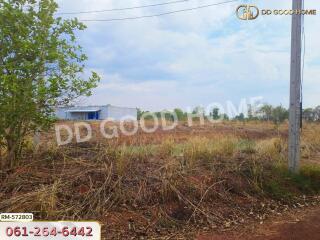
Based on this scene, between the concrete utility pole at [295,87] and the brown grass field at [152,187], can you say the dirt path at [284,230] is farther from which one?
the concrete utility pole at [295,87]

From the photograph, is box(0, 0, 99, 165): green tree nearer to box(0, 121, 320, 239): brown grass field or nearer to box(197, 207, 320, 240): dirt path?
box(0, 121, 320, 239): brown grass field

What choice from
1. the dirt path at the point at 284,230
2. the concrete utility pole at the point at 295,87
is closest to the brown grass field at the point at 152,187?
the dirt path at the point at 284,230

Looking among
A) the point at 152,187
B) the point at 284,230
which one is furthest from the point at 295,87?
the point at 152,187

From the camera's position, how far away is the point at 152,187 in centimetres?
746

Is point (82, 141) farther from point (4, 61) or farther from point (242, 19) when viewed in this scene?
point (242, 19)

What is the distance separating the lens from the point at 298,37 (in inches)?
375

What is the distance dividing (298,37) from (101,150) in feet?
16.0

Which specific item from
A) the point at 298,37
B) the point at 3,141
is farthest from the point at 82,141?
the point at 298,37

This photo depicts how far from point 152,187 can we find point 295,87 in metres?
4.13

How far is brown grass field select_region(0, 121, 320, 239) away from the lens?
6.55m

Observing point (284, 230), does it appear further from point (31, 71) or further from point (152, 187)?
point (31, 71)

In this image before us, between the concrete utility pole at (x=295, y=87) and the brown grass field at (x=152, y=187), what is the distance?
36 cm

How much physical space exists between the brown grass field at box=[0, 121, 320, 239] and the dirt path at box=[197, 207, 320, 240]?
0.21 meters

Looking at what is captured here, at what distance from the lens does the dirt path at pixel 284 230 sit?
6.35m
